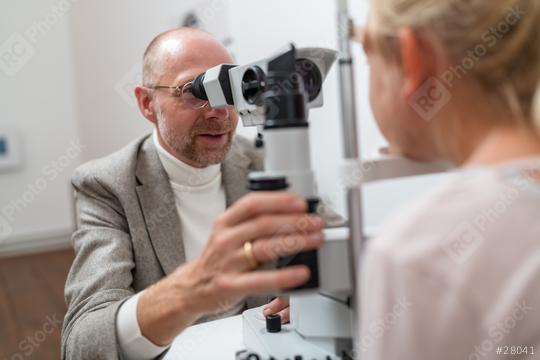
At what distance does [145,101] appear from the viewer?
1.47 m

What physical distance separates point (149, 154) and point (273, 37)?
1060 millimetres

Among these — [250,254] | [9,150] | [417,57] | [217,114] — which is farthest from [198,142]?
[9,150]

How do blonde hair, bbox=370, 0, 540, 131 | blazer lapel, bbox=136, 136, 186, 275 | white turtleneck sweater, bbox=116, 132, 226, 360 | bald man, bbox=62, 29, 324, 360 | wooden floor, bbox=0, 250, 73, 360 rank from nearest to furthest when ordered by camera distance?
1. blonde hair, bbox=370, 0, 540, 131
2. bald man, bbox=62, 29, 324, 360
3. blazer lapel, bbox=136, 136, 186, 275
4. white turtleneck sweater, bbox=116, 132, 226, 360
5. wooden floor, bbox=0, 250, 73, 360

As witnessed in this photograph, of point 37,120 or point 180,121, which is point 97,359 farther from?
point 37,120

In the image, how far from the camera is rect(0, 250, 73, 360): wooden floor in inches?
87.5

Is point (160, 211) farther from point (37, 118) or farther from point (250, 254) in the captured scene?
point (37, 118)

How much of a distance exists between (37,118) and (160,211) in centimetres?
259

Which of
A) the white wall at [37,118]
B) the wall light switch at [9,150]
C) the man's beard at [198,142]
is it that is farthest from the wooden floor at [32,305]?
the man's beard at [198,142]

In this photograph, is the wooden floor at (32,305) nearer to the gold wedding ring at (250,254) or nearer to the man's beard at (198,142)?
the man's beard at (198,142)

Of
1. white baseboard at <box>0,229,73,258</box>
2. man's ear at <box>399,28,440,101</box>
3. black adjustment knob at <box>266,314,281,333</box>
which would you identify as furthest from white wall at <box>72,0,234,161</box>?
man's ear at <box>399,28,440,101</box>

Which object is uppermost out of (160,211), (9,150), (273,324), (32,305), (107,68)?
(107,68)

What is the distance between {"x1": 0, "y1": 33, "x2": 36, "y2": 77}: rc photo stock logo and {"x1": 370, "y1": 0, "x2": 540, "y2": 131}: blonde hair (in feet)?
10.8

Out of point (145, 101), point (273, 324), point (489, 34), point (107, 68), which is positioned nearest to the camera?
point (489, 34)

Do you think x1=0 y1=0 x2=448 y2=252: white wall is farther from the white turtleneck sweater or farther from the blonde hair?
the blonde hair
